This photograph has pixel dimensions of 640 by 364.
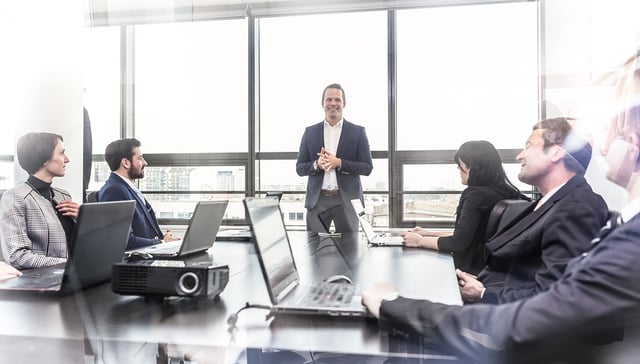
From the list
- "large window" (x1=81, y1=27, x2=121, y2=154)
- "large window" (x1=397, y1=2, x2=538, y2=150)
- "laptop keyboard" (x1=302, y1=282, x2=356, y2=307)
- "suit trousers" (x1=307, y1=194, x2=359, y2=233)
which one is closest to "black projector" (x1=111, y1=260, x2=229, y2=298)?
"laptop keyboard" (x1=302, y1=282, x2=356, y2=307)

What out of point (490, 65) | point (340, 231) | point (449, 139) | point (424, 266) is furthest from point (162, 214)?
point (490, 65)

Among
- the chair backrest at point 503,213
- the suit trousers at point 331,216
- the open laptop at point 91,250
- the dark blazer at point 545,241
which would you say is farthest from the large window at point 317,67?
the open laptop at point 91,250

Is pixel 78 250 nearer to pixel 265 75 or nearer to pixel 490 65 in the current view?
pixel 265 75

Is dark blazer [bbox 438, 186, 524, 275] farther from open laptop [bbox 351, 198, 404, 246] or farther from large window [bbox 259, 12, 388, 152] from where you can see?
large window [bbox 259, 12, 388, 152]

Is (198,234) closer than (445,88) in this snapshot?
Yes

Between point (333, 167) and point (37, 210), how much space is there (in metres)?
1.33

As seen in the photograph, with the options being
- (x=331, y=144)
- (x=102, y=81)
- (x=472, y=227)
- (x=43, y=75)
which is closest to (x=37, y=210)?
(x=43, y=75)

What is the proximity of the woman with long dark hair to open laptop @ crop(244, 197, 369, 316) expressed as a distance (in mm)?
800

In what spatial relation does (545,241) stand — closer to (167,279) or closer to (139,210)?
(167,279)

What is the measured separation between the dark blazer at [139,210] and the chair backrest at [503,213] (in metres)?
1.22

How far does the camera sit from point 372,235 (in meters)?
1.88

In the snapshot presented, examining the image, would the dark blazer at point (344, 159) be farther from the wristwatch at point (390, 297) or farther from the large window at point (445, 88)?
the wristwatch at point (390, 297)

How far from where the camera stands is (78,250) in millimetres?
917

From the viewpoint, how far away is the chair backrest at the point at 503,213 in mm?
1363
